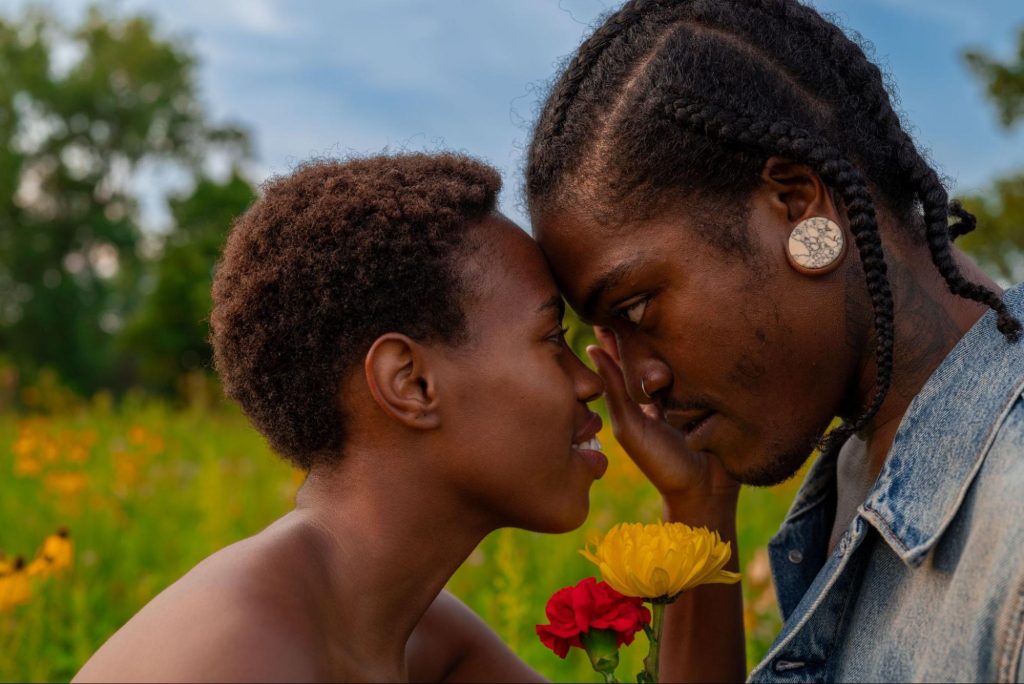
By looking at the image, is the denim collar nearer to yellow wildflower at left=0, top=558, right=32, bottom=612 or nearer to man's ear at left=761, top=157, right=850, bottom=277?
man's ear at left=761, top=157, right=850, bottom=277

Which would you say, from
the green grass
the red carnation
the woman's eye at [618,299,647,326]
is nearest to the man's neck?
the woman's eye at [618,299,647,326]

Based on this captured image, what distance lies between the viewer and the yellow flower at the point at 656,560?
5.15ft

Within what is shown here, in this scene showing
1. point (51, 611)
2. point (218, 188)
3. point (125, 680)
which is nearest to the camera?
point (125, 680)

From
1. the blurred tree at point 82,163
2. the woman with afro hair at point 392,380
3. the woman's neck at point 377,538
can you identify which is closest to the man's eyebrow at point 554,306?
the woman with afro hair at point 392,380

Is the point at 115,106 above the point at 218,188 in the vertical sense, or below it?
above

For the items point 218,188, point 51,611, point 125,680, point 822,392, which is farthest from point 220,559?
point 218,188

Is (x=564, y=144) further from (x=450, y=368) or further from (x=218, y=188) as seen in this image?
(x=218, y=188)

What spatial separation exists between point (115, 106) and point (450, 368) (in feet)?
120

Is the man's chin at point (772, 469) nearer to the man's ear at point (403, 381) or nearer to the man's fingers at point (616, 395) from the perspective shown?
the man's fingers at point (616, 395)

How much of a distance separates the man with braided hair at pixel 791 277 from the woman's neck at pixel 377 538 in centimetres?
45

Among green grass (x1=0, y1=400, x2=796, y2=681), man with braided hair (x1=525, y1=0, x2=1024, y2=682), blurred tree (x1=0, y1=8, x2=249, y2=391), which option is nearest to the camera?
man with braided hair (x1=525, y1=0, x2=1024, y2=682)

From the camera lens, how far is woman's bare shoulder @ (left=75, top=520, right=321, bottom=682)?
142 centimetres

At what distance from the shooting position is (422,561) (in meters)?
1.86

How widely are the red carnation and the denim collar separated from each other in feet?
1.41
